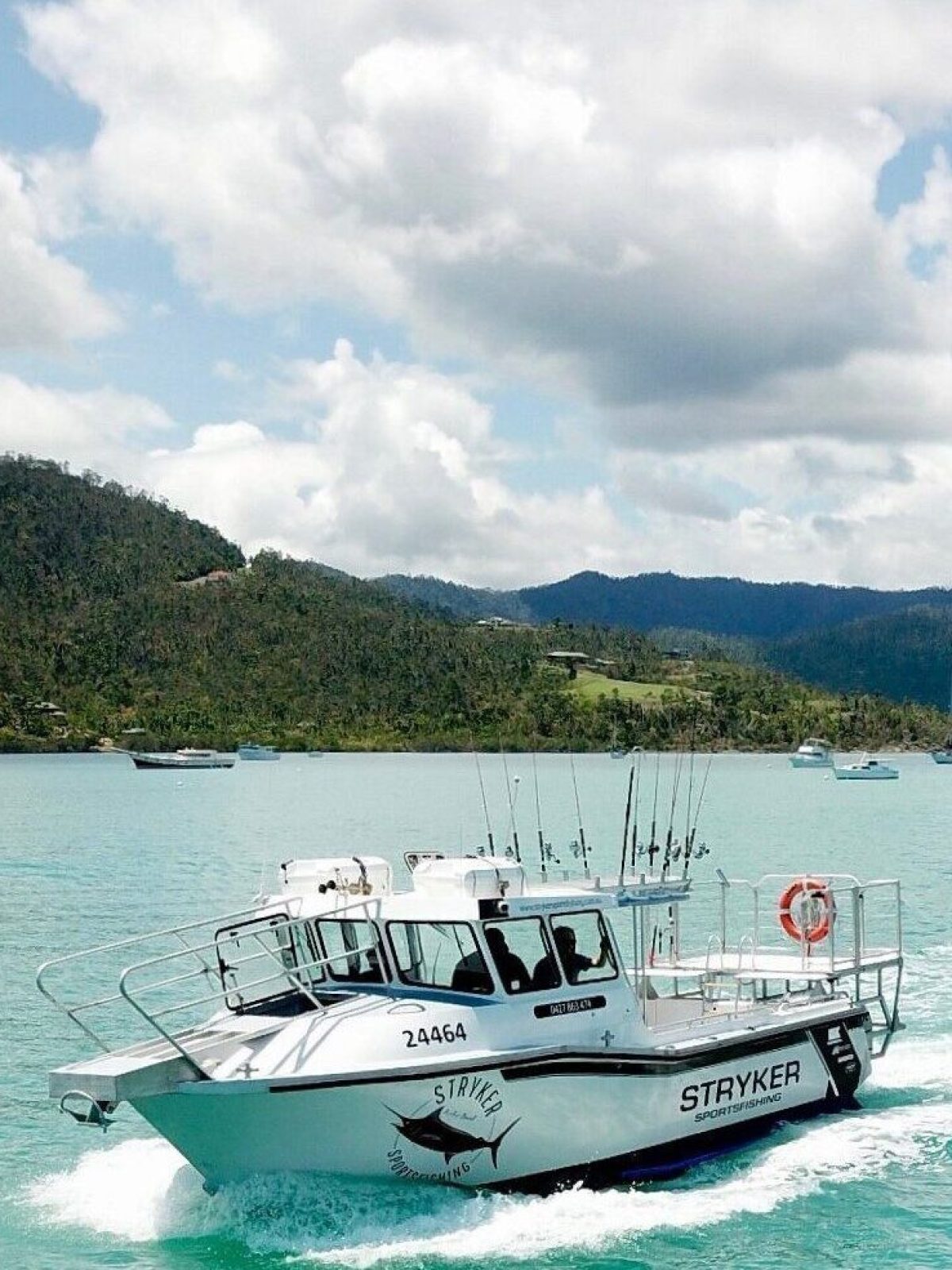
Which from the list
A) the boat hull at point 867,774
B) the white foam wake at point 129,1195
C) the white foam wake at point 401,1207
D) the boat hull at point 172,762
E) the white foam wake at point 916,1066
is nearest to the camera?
the white foam wake at point 401,1207

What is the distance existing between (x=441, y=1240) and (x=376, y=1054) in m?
1.96

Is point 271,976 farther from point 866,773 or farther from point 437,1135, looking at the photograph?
point 866,773

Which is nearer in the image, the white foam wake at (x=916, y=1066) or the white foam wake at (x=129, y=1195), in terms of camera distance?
the white foam wake at (x=129, y=1195)

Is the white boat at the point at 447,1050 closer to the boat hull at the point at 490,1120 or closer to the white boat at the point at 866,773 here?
the boat hull at the point at 490,1120

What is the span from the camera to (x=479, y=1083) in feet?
52.1

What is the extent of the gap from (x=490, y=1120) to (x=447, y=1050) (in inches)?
35.7

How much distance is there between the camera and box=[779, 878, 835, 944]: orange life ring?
2219 cm

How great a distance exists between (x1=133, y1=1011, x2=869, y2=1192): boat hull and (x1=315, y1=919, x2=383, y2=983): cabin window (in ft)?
5.70

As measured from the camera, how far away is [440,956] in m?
16.6

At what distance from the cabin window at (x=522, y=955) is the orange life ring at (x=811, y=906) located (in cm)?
645

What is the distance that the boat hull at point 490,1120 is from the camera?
15211mm

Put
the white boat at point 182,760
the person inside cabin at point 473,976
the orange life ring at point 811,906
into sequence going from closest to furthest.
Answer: the person inside cabin at point 473,976 → the orange life ring at point 811,906 → the white boat at point 182,760

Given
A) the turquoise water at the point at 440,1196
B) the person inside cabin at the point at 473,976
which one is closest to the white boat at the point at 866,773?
the turquoise water at the point at 440,1196

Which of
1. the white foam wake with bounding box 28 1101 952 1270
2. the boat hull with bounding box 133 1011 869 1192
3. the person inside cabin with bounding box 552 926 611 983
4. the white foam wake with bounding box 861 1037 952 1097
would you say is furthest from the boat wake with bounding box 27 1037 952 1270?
the white foam wake with bounding box 861 1037 952 1097
